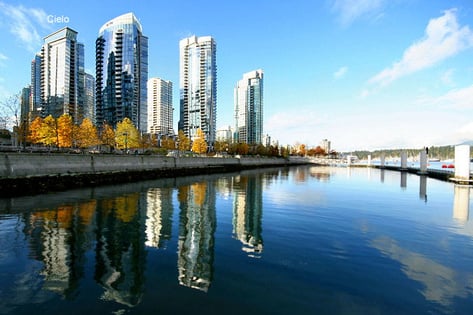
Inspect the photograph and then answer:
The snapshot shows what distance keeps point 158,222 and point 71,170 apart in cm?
2163

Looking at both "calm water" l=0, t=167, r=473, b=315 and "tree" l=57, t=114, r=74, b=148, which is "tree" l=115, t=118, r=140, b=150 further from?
"calm water" l=0, t=167, r=473, b=315

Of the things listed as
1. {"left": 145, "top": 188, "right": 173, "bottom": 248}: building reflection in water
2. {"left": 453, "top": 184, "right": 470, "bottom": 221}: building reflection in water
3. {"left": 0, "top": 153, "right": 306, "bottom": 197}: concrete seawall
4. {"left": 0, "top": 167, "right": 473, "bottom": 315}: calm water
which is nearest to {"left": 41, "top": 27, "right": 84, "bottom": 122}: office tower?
{"left": 0, "top": 153, "right": 306, "bottom": 197}: concrete seawall

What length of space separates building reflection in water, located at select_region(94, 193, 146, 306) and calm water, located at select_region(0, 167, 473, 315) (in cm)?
4


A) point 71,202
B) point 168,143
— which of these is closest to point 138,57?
point 168,143

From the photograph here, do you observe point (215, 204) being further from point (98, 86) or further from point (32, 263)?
point (98, 86)

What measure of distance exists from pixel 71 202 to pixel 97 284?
606 inches

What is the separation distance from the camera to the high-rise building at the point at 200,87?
181 metres

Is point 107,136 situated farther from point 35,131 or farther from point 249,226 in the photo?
point 249,226

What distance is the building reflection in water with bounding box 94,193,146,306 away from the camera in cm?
694

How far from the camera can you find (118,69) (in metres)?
139

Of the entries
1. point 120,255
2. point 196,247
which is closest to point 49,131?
point 120,255

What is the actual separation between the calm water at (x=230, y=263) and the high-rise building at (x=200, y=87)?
165 meters

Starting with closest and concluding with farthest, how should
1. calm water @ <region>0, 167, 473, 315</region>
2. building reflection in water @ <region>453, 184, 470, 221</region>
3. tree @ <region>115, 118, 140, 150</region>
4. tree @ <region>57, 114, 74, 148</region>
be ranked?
calm water @ <region>0, 167, 473, 315</region>, building reflection in water @ <region>453, 184, 470, 221</region>, tree @ <region>57, 114, 74, 148</region>, tree @ <region>115, 118, 140, 150</region>

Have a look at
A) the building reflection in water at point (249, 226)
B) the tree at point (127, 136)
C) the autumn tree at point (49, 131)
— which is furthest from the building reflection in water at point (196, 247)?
the tree at point (127, 136)
